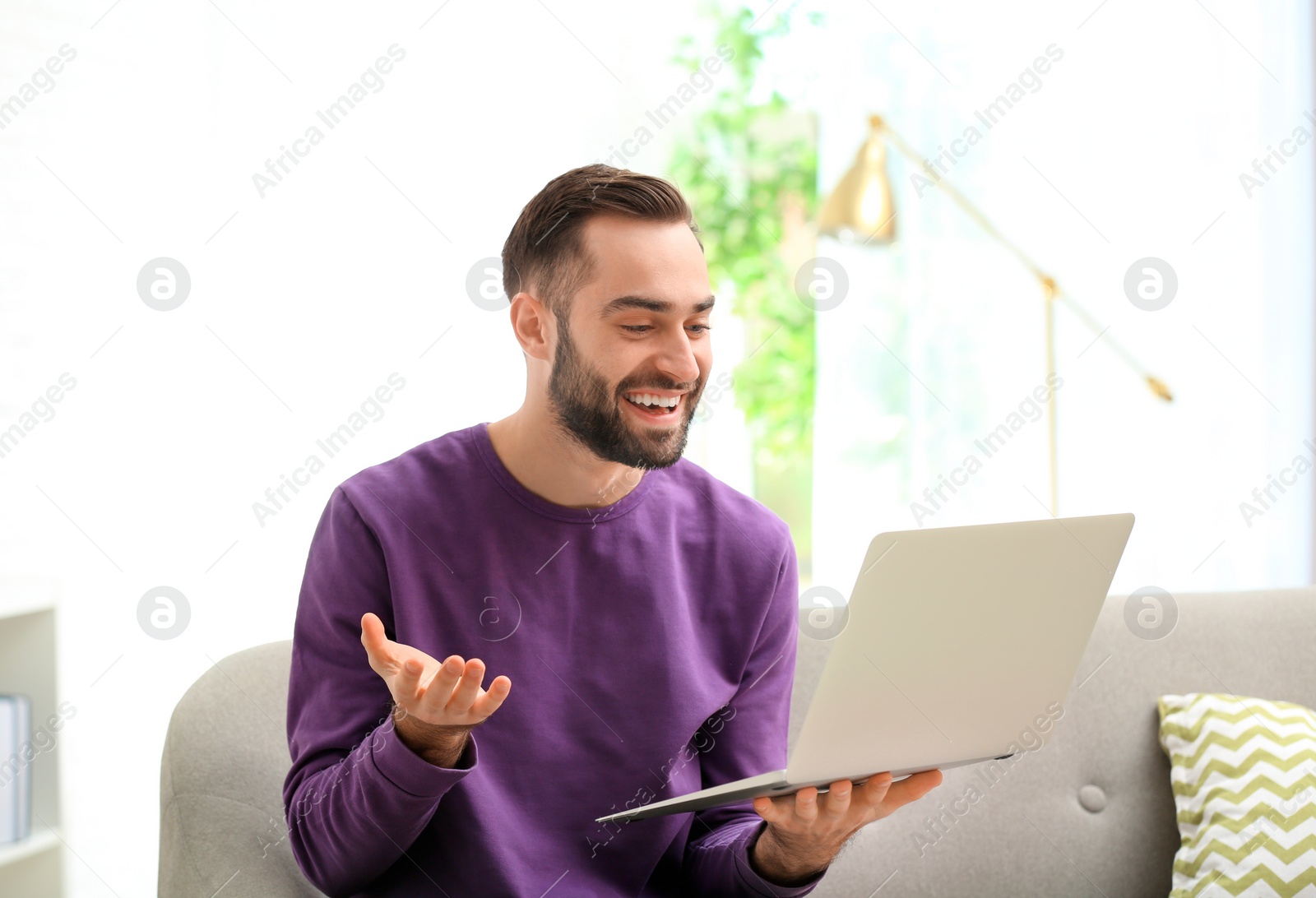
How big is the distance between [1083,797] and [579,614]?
878 mm

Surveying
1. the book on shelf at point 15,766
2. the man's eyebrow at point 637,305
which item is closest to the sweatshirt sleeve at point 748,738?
the man's eyebrow at point 637,305

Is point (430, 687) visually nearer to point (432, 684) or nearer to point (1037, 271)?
point (432, 684)

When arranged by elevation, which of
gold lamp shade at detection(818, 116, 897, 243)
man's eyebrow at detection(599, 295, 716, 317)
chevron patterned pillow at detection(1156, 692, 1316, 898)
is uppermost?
gold lamp shade at detection(818, 116, 897, 243)

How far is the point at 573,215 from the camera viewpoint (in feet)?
4.34

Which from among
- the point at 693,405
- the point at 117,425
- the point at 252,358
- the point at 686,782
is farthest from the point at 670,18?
the point at 686,782

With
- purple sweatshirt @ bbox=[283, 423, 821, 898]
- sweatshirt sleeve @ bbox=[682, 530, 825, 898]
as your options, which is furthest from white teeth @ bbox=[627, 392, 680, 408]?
sweatshirt sleeve @ bbox=[682, 530, 825, 898]

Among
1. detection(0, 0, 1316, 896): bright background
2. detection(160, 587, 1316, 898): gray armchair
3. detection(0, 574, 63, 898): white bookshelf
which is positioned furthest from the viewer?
detection(0, 0, 1316, 896): bright background

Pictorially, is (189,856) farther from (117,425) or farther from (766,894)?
(117,425)

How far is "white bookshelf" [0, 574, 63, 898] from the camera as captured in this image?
1.90 m

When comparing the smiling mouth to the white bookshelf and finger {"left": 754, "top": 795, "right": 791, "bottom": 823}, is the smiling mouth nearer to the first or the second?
finger {"left": 754, "top": 795, "right": 791, "bottom": 823}

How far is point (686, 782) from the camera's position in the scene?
1.30 m

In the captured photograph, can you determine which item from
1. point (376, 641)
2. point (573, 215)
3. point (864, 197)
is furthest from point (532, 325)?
point (864, 197)

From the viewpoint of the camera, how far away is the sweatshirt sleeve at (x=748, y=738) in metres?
1.28

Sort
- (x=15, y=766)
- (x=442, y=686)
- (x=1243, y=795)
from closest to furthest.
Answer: (x=442, y=686), (x=1243, y=795), (x=15, y=766)
